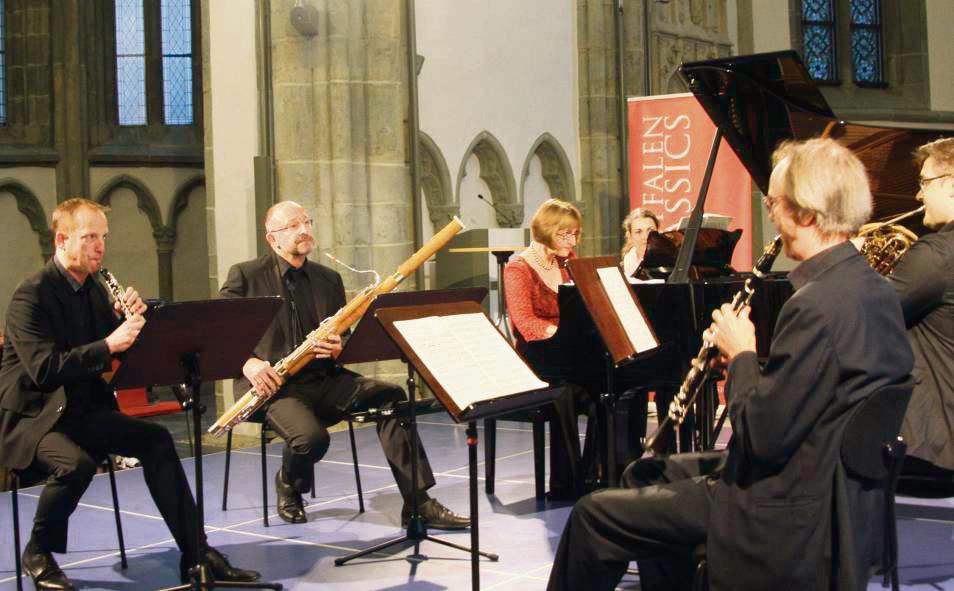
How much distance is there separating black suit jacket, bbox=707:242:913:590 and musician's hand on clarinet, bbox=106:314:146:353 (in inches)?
87.2

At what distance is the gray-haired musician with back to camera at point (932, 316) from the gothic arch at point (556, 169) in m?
6.02

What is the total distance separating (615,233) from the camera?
33.5ft

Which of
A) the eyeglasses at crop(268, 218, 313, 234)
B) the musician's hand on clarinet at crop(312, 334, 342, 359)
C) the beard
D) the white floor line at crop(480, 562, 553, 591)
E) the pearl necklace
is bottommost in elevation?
the white floor line at crop(480, 562, 553, 591)

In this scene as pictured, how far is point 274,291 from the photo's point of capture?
517 centimetres

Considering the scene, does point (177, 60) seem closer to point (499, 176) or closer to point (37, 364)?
point (499, 176)

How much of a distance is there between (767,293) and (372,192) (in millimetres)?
3887

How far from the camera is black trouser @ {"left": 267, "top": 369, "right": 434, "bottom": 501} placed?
4.77 meters

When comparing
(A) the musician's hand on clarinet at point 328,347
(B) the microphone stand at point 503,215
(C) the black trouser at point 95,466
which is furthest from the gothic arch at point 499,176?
(C) the black trouser at point 95,466

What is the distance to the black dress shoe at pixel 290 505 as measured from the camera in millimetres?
5129

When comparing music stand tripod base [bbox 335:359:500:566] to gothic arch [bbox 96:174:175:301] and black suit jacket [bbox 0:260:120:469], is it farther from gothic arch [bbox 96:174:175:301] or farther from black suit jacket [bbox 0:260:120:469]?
gothic arch [bbox 96:174:175:301]

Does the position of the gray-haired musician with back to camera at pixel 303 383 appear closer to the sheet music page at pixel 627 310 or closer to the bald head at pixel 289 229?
the bald head at pixel 289 229

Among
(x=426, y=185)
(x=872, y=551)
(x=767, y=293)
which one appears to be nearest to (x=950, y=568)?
(x=767, y=293)

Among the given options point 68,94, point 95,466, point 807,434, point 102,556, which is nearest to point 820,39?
point 68,94

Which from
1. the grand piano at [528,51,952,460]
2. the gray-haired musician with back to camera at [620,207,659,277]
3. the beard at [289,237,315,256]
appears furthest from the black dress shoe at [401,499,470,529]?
the gray-haired musician with back to camera at [620,207,659,277]
